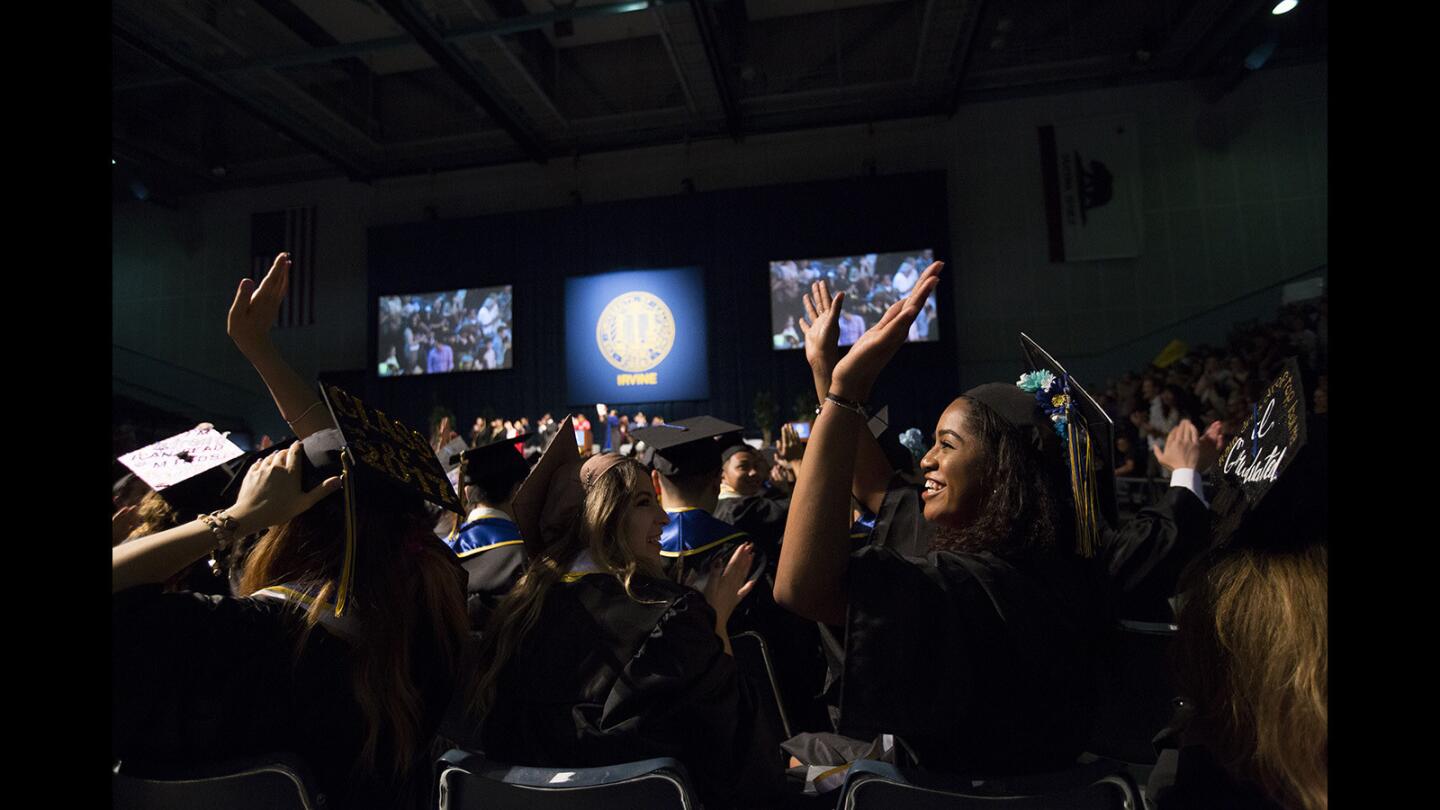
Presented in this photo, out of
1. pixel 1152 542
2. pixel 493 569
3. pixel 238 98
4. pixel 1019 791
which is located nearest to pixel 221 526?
pixel 1019 791

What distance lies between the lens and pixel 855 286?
13.0m

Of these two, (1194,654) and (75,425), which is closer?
(75,425)

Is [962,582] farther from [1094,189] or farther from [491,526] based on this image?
[1094,189]

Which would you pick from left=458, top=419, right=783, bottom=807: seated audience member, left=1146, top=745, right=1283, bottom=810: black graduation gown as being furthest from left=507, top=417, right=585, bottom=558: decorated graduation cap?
left=1146, top=745, right=1283, bottom=810: black graduation gown

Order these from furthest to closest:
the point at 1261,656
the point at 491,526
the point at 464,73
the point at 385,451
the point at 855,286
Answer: the point at 855,286, the point at 464,73, the point at 491,526, the point at 385,451, the point at 1261,656

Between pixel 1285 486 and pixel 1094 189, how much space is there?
44.1ft

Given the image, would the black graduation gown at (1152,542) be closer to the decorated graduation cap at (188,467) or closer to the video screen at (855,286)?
the decorated graduation cap at (188,467)

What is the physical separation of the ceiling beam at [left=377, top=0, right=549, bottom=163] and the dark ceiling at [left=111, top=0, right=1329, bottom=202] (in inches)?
1.2

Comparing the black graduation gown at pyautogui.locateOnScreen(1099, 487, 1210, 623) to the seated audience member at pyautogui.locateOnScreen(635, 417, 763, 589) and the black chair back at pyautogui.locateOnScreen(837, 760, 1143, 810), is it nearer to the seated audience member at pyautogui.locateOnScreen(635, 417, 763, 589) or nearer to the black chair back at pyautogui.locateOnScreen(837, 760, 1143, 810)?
the black chair back at pyautogui.locateOnScreen(837, 760, 1143, 810)

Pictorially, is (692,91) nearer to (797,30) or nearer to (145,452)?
(797,30)

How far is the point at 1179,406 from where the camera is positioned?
9344mm

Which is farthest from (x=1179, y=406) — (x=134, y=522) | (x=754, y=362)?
(x=134, y=522)

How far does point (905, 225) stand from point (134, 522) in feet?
40.4

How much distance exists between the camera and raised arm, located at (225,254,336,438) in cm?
193
